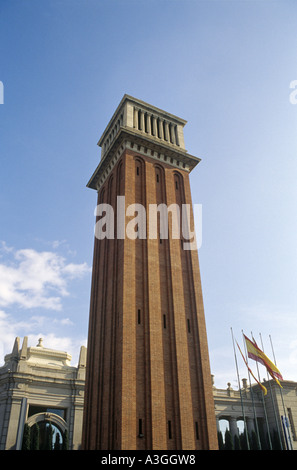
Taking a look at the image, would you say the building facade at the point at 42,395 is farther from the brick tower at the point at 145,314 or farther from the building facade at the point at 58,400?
the brick tower at the point at 145,314

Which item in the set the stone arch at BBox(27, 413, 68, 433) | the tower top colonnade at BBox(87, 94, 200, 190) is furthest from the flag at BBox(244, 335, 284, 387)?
the stone arch at BBox(27, 413, 68, 433)

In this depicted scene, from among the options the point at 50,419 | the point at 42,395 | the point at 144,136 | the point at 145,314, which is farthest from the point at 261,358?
the point at 42,395

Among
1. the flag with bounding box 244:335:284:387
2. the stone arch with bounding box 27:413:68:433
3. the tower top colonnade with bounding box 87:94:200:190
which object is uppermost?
the tower top colonnade with bounding box 87:94:200:190

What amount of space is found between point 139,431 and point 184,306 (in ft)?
33.9

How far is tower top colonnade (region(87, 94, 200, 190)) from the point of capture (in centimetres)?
3739

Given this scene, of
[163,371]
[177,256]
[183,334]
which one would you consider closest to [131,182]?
[177,256]

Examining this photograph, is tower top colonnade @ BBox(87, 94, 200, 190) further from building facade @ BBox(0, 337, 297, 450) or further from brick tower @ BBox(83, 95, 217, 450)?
building facade @ BBox(0, 337, 297, 450)

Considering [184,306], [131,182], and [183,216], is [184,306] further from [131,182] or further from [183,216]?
[131,182]

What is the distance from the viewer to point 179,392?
25516mm

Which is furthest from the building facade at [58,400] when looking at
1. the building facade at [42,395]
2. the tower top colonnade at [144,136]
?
the tower top colonnade at [144,136]

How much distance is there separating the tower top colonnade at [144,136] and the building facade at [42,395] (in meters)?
24.0

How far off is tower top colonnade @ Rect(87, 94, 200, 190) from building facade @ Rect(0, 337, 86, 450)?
24010 millimetres

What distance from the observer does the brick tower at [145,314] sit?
24344 mm

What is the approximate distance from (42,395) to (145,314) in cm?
2418
